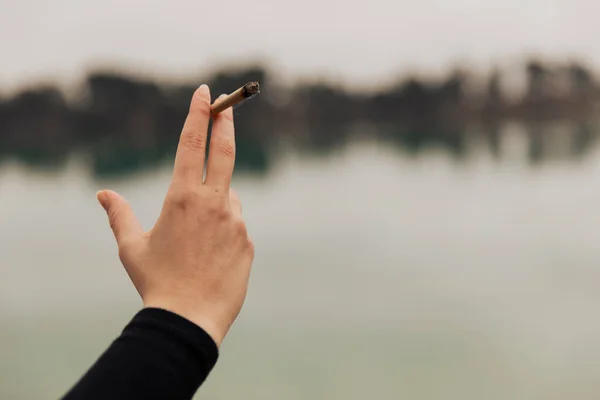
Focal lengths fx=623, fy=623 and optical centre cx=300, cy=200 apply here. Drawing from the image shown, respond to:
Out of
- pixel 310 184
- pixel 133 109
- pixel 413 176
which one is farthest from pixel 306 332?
pixel 133 109

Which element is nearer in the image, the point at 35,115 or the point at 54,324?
the point at 54,324

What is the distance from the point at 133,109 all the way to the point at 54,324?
39.8m

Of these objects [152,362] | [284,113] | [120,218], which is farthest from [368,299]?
[284,113]

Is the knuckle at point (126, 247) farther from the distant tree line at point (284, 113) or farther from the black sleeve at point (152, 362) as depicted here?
the distant tree line at point (284, 113)

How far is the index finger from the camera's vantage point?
0.73m

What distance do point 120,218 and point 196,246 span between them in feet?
0.50

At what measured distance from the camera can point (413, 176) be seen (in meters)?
20.3

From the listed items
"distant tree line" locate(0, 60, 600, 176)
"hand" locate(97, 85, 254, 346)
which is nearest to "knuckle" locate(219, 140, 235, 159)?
"hand" locate(97, 85, 254, 346)

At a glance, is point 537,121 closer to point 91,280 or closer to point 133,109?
point 133,109

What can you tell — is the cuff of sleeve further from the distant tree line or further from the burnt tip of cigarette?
the distant tree line

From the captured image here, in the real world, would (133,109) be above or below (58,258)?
above

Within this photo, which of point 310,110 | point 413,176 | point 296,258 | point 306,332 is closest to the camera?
point 306,332

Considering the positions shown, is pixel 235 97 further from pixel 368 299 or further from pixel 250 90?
pixel 368 299

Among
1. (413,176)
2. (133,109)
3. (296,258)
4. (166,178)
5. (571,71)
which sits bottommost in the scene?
(296,258)
